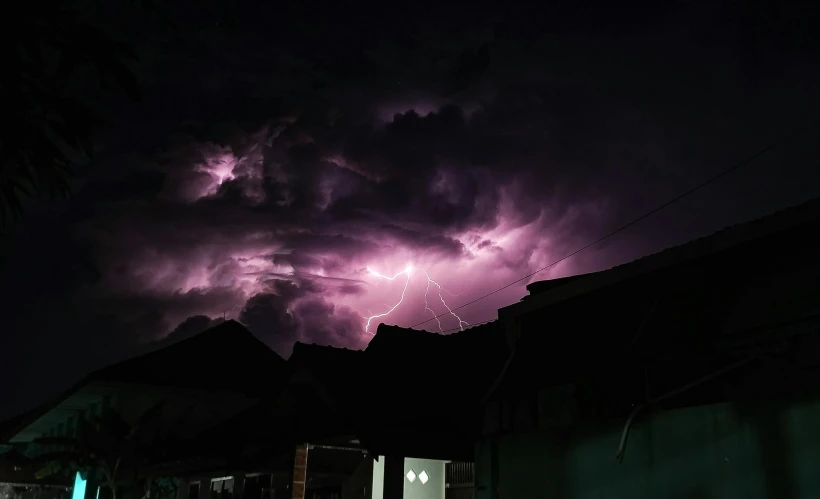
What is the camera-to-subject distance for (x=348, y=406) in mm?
10367

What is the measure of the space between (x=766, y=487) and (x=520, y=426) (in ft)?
10.2

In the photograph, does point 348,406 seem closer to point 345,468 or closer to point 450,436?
point 450,436

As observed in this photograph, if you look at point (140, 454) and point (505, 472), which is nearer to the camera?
point (505, 472)

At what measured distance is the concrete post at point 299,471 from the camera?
12266 millimetres

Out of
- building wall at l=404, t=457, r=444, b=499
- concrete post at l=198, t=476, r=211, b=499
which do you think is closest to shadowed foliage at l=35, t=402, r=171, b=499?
concrete post at l=198, t=476, r=211, b=499

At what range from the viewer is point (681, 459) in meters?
7.11

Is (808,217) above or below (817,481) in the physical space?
above

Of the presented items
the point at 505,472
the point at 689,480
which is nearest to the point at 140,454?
the point at 505,472

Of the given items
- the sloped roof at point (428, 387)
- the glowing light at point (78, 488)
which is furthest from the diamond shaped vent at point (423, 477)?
the glowing light at point (78, 488)

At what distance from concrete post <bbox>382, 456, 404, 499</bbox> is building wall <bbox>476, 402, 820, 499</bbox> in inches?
53.7

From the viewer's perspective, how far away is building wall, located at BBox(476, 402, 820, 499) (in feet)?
20.5

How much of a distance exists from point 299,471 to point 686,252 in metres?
8.01

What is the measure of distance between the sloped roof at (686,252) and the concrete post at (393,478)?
286 centimetres

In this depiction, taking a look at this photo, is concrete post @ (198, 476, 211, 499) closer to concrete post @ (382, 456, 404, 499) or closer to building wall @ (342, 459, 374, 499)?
building wall @ (342, 459, 374, 499)
